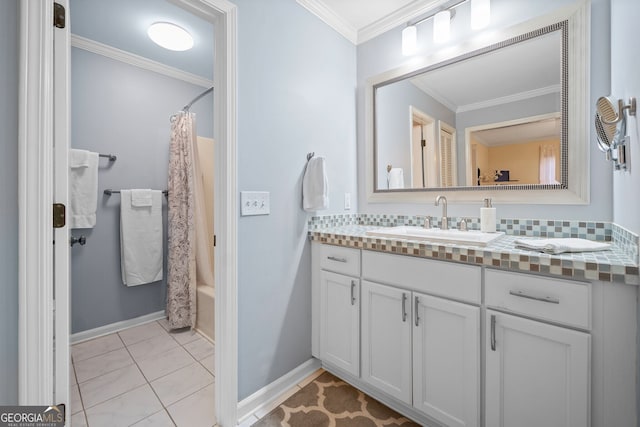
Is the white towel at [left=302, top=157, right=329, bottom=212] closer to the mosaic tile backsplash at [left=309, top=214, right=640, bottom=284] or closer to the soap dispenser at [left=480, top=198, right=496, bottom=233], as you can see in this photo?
the mosaic tile backsplash at [left=309, top=214, right=640, bottom=284]

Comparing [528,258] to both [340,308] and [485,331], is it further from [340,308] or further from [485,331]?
[340,308]

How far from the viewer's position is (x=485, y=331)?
1.13m

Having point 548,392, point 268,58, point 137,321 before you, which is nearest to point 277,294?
point 548,392

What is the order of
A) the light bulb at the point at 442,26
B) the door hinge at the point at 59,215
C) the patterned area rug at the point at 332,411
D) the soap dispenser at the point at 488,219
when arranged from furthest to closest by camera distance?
the light bulb at the point at 442,26 < the soap dispenser at the point at 488,219 < the patterned area rug at the point at 332,411 < the door hinge at the point at 59,215

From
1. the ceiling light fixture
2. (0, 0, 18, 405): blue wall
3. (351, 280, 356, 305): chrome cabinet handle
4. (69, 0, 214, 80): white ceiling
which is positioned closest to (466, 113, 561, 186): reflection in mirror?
the ceiling light fixture

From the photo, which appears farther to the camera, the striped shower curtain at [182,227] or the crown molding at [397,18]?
the striped shower curtain at [182,227]

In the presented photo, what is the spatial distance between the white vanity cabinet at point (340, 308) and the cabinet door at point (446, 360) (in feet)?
1.16

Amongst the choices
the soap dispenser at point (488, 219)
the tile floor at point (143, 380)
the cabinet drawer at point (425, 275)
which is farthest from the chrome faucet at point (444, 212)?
the tile floor at point (143, 380)

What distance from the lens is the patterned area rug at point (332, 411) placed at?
1398 mm

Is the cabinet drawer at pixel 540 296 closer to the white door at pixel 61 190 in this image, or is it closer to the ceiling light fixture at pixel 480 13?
the ceiling light fixture at pixel 480 13

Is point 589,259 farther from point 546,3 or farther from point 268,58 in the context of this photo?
point 268,58

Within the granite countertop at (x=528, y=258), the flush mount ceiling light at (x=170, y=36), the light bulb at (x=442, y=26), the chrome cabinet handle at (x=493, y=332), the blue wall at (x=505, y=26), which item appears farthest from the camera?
the flush mount ceiling light at (x=170, y=36)

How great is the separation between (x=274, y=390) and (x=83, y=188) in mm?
2059

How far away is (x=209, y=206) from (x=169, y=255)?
557 mm
